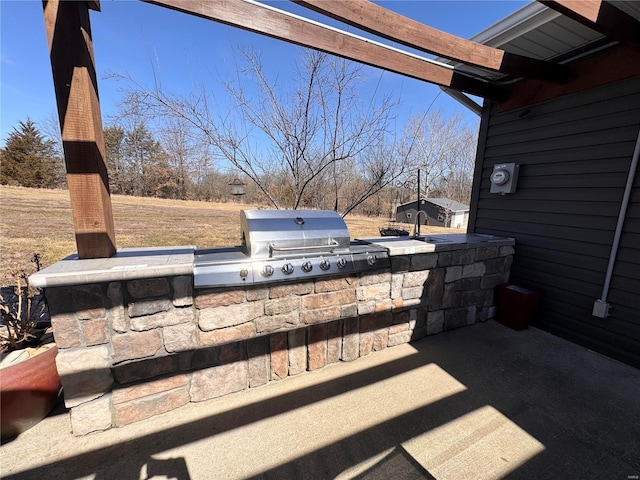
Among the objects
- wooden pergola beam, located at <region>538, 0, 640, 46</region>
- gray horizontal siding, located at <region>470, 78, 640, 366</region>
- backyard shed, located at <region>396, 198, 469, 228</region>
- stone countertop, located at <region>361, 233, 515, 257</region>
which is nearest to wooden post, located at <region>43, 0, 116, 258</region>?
stone countertop, located at <region>361, 233, 515, 257</region>

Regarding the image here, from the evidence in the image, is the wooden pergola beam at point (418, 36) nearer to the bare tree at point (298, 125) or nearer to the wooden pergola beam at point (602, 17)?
the wooden pergola beam at point (602, 17)

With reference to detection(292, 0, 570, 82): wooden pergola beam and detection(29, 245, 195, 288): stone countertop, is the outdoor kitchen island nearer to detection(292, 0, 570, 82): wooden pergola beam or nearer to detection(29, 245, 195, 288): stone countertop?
detection(29, 245, 195, 288): stone countertop

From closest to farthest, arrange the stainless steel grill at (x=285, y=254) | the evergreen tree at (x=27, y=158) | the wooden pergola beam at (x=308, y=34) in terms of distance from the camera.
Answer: the wooden pergola beam at (x=308, y=34), the stainless steel grill at (x=285, y=254), the evergreen tree at (x=27, y=158)

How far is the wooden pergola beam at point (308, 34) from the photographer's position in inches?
58.3

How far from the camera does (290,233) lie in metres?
1.85

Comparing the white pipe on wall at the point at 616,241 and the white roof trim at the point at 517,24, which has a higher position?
the white roof trim at the point at 517,24

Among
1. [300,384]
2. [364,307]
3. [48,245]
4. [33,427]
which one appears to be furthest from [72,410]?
[48,245]

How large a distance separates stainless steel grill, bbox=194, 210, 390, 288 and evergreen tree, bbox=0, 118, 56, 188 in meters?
20.0

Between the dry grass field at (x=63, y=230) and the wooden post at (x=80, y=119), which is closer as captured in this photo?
the wooden post at (x=80, y=119)

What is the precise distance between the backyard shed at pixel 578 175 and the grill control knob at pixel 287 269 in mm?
2415

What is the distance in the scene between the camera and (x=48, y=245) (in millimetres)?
4965

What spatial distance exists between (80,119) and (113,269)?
0.82 meters

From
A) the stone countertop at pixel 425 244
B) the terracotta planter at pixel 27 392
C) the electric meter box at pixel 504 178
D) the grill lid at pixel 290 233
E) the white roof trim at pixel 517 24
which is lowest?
the terracotta planter at pixel 27 392

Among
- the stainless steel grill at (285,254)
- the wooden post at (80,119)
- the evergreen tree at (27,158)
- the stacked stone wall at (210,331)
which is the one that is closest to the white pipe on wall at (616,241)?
the stacked stone wall at (210,331)
